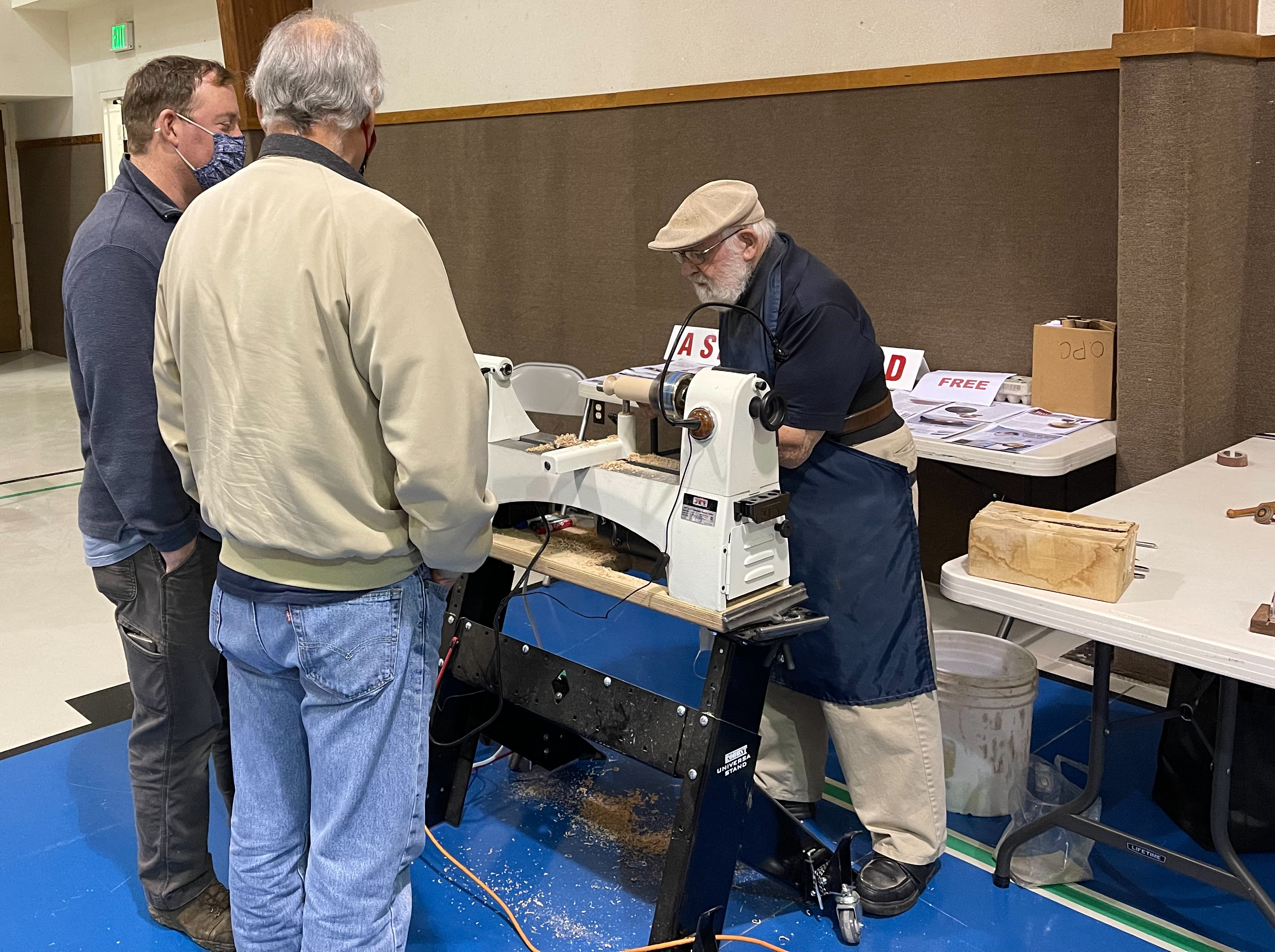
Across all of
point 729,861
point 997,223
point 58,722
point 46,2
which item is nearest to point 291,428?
point 729,861

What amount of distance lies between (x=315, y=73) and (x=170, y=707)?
1266 millimetres

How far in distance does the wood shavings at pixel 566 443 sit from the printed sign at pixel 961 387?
1.77 meters

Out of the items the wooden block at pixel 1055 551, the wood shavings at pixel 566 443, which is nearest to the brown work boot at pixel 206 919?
the wood shavings at pixel 566 443

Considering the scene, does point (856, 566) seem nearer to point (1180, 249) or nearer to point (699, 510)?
point (699, 510)

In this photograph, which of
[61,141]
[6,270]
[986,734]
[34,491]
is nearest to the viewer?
[986,734]

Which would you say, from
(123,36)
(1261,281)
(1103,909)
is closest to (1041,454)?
(1261,281)

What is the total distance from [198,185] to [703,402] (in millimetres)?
1071

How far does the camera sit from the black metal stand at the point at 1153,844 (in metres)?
2.10

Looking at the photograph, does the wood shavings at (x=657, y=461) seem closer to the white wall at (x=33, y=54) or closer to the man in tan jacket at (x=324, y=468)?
the man in tan jacket at (x=324, y=468)

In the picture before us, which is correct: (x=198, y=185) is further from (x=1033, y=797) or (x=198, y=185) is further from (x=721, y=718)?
(x=1033, y=797)

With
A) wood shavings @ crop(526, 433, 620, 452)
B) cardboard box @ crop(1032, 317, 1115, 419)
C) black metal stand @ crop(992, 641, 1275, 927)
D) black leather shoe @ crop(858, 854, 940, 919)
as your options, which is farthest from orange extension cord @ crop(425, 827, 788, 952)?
cardboard box @ crop(1032, 317, 1115, 419)

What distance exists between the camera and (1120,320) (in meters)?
3.23

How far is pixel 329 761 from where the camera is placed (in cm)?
177

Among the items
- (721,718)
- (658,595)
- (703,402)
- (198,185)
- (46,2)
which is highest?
(46,2)
